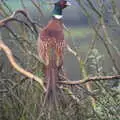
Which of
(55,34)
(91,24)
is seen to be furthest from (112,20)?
(55,34)

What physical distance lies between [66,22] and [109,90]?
0.86 m

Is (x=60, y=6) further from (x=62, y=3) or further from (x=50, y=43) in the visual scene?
(x=50, y=43)

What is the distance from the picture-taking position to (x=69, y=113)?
3.13m

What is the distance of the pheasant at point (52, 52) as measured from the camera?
2.19m

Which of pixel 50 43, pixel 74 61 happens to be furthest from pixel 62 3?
pixel 74 61

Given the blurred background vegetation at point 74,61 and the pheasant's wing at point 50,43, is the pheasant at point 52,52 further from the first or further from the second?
the blurred background vegetation at point 74,61

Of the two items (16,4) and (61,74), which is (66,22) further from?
(61,74)

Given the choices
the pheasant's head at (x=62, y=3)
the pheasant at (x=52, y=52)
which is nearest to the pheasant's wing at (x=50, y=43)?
the pheasant at (x=52, y=52)

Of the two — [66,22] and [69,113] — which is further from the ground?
[66,22]

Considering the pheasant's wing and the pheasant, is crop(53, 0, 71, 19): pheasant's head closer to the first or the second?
the pheasant

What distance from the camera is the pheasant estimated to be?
219 cm

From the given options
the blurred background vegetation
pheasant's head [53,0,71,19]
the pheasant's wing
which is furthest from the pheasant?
the blurred background vegetation

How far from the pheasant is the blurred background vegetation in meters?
0.22

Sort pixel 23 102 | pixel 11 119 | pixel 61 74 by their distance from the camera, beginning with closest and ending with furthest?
1. pixel 61 74
2. pixel 23 102
3. pixel 11 119
